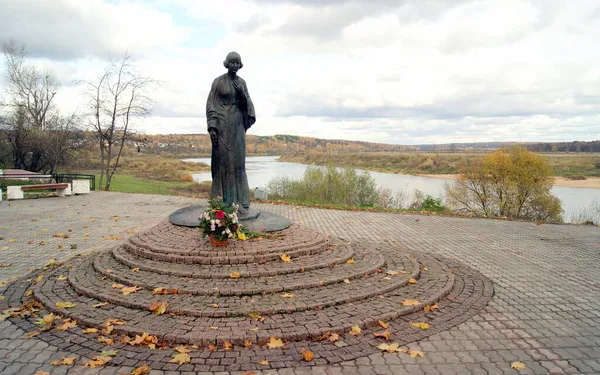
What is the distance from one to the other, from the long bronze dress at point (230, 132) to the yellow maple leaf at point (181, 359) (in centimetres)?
372

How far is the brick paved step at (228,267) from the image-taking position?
5172mm

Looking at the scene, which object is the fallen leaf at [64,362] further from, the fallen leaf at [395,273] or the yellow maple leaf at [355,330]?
the fallen leaf at [395,273]

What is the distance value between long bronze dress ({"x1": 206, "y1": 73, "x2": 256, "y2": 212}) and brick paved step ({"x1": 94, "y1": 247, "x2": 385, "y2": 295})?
2.17 m

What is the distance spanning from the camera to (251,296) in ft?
15.5

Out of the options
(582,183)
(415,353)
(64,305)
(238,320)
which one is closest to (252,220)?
(238,320)

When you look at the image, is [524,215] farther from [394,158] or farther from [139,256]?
[394,158]

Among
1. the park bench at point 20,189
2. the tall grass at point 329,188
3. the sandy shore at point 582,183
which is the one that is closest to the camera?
the park bench at point 20,189

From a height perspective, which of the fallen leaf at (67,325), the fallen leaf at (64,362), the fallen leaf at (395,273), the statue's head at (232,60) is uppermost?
the statue's head at (232,60)

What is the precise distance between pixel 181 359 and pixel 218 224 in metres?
2.26

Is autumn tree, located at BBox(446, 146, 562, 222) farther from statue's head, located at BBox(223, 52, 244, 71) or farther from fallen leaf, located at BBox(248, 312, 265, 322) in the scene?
fallen leaf, located at BBox(248, 312, 265, 322)

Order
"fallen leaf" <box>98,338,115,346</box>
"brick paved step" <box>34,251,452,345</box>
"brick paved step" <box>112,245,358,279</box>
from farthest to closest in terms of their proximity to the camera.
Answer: "brick paved step" <box>112,245,358,279</box>
"brick paved step" <box>34,251,452,345</box>
"fallen leaf" <box>98,338,115,346</box>

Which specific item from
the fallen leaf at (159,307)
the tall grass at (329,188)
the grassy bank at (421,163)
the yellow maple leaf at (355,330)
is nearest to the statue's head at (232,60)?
the fallen leaf at (159,307)

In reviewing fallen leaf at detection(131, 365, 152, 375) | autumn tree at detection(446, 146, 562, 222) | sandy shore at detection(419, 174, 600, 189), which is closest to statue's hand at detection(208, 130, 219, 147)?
fallen leaf at detection(131, 365, 152, 375)

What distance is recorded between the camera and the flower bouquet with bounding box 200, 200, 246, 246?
5492 millimetres
